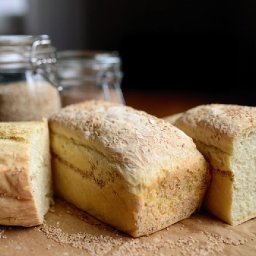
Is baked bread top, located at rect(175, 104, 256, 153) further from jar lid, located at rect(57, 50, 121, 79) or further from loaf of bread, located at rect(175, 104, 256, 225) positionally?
jar lid, located at rect(57, 50, 121, 79)

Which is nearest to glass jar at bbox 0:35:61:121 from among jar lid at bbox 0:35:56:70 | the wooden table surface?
jar lid at bbox 0:35:56:70

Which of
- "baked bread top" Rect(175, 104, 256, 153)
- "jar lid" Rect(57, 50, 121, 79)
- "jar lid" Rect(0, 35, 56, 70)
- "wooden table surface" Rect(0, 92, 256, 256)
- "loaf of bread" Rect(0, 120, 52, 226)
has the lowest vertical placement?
"wooden table surface" Rect(0, 92, 256, 256)

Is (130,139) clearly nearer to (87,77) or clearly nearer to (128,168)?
(128,168)

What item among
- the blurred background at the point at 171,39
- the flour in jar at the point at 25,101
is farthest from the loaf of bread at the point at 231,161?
the blurred background at the point at 171,39

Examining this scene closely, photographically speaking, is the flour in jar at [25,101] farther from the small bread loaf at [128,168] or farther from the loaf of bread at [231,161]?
the loaf of bread at [231,161]

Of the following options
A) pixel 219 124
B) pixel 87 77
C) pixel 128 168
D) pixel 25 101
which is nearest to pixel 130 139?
pixel 128 168
